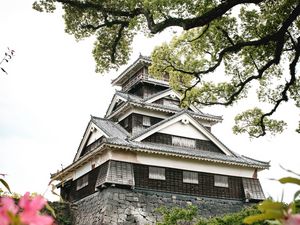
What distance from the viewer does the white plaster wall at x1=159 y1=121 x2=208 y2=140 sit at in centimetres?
2267

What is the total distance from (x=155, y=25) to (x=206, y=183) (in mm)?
13050

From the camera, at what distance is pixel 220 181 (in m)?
22.1

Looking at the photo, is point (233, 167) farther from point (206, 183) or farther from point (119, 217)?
point (119, 217)

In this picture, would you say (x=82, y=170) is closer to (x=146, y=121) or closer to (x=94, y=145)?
(x=94, y=145)

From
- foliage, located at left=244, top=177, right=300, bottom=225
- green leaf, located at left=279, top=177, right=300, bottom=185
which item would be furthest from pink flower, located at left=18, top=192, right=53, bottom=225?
green leaf, located at left=279, top=177, right=300, bottom=185

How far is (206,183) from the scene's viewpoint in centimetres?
2161

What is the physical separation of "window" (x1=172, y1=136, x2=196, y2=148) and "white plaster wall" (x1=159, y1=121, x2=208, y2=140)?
249 millimetres

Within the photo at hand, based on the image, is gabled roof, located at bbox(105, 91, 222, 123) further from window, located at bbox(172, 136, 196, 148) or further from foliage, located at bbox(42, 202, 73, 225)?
foliage, located at bbox(42, 202, 73, 225)

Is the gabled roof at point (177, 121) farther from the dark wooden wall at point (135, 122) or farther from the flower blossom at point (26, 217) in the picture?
the flower blossom at point (26, 217)

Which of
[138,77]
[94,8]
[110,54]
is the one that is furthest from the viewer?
[138,77]

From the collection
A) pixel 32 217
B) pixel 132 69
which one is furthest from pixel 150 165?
pixel 32 217

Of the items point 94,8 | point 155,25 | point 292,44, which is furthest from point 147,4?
point 292,44

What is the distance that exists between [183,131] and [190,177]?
322cm

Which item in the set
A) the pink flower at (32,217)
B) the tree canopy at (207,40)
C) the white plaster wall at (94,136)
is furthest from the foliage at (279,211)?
the white plaster wall at (94,136)
